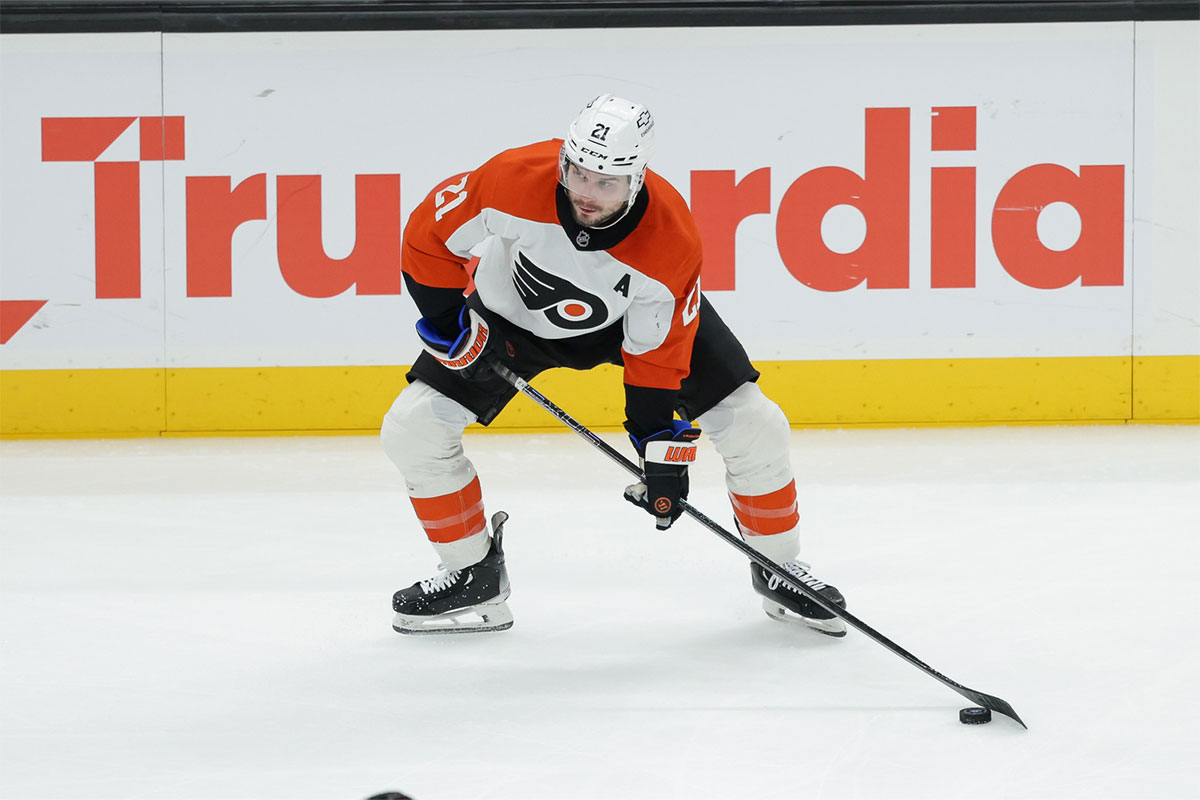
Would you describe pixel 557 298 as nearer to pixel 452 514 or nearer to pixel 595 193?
pixel 595 193

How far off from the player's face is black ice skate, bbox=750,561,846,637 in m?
0.78

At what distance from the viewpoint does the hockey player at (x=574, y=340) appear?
78.0 inches

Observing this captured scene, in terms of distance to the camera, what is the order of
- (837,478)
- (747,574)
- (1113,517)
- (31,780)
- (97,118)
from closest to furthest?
(31,780) → (747,574) → (1113,517) → (837,478) → (97,118)

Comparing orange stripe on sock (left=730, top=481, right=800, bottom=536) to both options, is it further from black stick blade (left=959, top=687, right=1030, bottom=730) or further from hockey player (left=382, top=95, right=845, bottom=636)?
black stick blade (left=959, top=687, right=1030, bottom=730)

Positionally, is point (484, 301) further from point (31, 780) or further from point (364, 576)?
point (31, 780)

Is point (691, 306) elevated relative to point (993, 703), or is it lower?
elevated

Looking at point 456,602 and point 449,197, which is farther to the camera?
point 456,602

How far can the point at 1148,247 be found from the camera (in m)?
4.89

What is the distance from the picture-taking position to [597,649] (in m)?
2.20

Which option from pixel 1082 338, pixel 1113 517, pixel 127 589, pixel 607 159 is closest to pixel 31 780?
pixel 127 589

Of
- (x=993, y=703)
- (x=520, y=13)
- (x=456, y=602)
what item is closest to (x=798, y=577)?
(x=993, y=703)

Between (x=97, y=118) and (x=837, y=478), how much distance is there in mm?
3357

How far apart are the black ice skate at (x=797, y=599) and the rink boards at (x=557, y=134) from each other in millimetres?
2555

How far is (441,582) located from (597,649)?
0.35m
